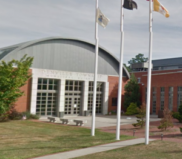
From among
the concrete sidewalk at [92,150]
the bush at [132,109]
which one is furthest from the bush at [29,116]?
the concrete sidewalk at [92,150]

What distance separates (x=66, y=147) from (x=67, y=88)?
20.2 meters

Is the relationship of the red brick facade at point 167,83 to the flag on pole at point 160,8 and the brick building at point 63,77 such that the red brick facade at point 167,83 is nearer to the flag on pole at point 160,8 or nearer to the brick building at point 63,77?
the brick building at point 63,77

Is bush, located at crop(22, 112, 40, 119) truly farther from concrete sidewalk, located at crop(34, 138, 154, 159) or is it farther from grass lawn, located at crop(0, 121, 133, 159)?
Result: concrete sidewalk, located at crop(34, 138, 154, 159)

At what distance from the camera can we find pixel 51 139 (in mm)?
17812

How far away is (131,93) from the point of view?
40.1m

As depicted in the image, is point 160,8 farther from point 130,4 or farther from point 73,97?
point 73,97

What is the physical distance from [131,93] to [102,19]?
75.4 feet

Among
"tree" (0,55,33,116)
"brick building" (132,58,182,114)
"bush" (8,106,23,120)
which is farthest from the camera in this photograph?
"brick building" (132,58,182,114)

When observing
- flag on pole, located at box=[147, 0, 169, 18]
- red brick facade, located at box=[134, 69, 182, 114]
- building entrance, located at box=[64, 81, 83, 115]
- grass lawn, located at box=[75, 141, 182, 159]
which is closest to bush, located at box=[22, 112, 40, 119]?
building entrance, located at box=[64, 81, 83, 115]

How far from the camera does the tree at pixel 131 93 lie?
3988cm

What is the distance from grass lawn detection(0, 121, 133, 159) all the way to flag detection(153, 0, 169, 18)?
8059 millimetres

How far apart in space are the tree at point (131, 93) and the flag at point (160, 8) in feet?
81.7

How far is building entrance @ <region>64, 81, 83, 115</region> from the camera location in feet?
115

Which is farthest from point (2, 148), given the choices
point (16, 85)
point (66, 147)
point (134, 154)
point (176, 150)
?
point (16, 85)
